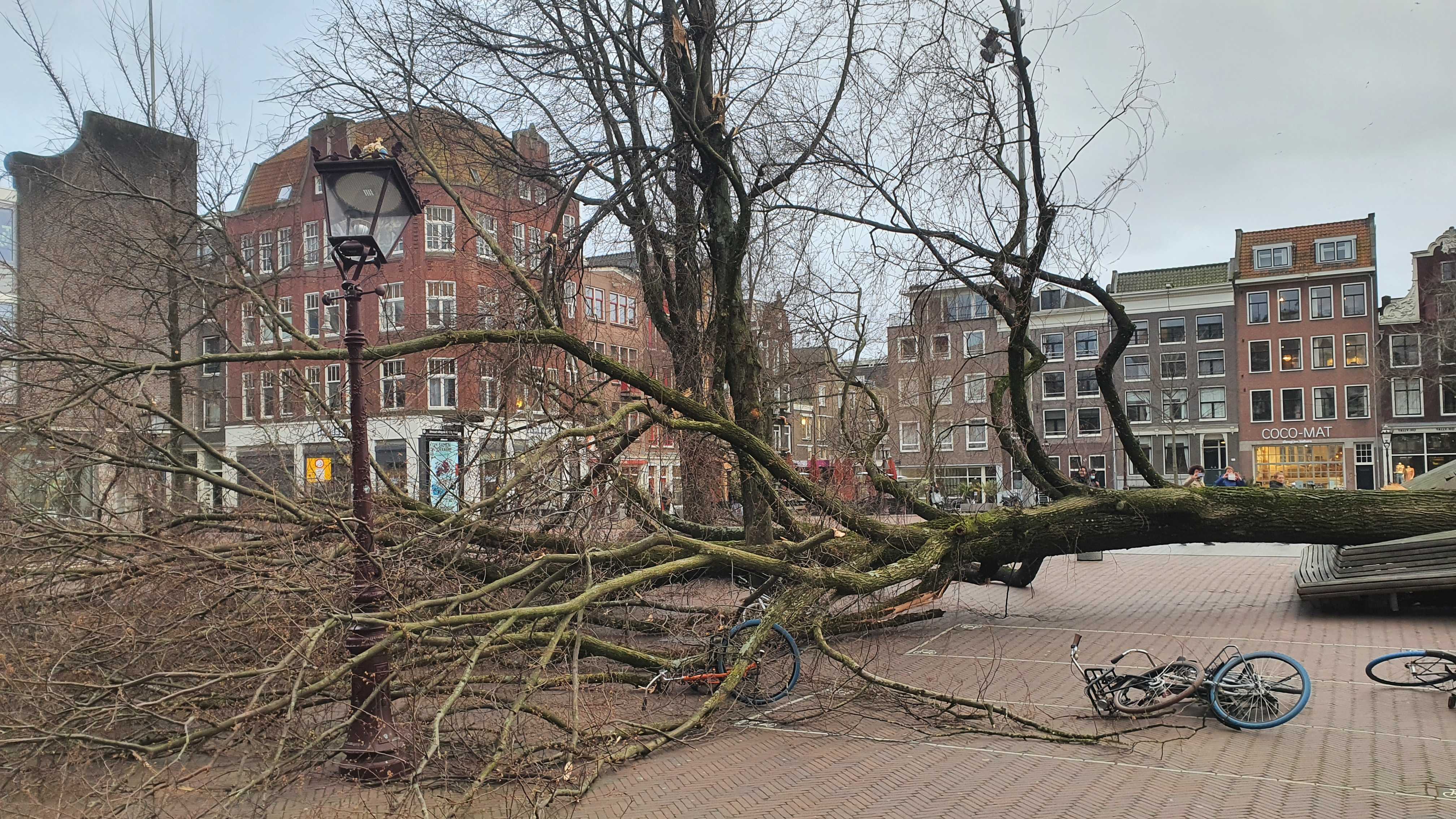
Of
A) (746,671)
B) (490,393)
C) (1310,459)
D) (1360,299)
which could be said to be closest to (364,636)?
(746,671)

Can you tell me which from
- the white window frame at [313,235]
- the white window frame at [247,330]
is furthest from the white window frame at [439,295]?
the white window frame at [247,330]

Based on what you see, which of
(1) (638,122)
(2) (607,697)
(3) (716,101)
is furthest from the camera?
(1) (638,122)

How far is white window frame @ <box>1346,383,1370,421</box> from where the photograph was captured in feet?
154

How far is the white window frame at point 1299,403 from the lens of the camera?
48625mm

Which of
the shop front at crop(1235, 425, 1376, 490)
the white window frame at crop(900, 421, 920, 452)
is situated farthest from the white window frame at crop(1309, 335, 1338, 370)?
the white window frame at crop(900, 421, 920, 452)

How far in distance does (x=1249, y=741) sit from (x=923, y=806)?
2709 millimetres

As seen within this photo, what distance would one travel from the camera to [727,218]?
14570mm

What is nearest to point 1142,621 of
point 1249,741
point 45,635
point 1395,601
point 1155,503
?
point 1155,503

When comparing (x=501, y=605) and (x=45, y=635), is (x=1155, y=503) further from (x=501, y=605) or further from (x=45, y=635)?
(x=45, y=635)

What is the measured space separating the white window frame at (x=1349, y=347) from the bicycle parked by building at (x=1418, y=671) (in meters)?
45.9

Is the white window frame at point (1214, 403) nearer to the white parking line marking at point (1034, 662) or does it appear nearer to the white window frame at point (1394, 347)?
the white window frame at point (1394, 347)

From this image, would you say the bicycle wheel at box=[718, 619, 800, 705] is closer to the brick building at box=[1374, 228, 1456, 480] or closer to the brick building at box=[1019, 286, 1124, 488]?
the brick building at box=[1019, 286, 1124, 488]

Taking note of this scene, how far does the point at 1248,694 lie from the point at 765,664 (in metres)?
3.65

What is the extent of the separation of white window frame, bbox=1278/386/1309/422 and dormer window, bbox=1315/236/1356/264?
21.5ft
